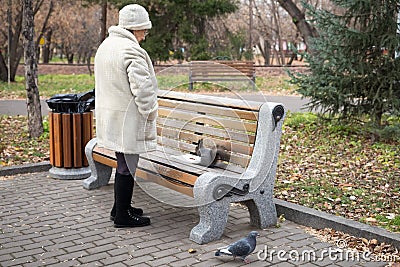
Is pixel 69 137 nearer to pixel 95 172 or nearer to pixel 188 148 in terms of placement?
pixel 95 172

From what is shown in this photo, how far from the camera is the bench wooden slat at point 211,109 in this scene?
5435 millimetres

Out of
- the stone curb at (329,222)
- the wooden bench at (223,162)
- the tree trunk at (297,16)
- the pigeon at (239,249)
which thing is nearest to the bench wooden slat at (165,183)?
the wooden bench at (223,162)

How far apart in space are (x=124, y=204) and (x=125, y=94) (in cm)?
102

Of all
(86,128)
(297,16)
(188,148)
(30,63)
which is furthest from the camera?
(297,16)

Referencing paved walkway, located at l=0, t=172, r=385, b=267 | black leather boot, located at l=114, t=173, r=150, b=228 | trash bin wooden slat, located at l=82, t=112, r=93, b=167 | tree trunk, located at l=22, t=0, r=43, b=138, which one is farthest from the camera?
tree trunk, located at l=22, t=0, r=43, b=138

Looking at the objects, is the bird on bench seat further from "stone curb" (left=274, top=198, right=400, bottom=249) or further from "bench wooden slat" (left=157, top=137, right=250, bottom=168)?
"stone curb" (left=274, top=198, right=400, bottom=249)

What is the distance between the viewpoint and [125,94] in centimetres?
522

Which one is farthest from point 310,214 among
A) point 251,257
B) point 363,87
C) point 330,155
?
point 363,87

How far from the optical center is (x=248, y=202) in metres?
5.50

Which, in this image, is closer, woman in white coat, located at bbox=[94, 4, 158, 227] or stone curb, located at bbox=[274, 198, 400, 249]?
stone curb, located at bbox=[274, 198, 400, 249]

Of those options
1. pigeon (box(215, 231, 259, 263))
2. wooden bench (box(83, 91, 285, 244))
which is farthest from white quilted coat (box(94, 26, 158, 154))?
pigeon (box(215, 231, 259, 263))

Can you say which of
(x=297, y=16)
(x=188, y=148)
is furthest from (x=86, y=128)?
(x=297, y=16)

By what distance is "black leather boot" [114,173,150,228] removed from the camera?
5.52 metres

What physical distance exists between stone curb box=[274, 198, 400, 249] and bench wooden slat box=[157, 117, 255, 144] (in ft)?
2.76
